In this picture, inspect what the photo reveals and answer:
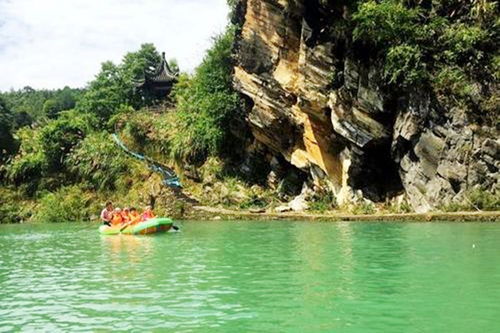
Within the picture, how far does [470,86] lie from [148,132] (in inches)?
788

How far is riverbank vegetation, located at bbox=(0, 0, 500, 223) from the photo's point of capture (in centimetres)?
2169

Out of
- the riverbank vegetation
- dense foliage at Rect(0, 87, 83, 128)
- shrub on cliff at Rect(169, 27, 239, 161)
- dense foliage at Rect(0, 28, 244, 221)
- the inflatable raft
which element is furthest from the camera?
dense foliage at Rect(0, 87, 83, 128)

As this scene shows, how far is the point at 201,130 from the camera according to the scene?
31.4 m

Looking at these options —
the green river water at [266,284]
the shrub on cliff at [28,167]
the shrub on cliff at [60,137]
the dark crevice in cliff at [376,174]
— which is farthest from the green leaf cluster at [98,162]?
the green river water at [266,284]

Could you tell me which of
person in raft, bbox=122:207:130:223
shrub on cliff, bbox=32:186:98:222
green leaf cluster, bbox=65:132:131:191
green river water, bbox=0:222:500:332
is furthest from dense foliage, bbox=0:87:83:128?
green river water, bbox=0:222:500:332

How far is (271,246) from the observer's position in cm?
1468

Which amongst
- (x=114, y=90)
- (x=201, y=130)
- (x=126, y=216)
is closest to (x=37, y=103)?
(x=114, y=90)

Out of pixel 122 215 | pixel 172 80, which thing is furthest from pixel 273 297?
pixel 172 80

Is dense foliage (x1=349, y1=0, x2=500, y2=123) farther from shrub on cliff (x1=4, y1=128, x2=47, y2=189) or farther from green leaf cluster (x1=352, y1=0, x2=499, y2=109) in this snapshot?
shrub on cliff (x1=4, y1=128, x2=47, y2=189)

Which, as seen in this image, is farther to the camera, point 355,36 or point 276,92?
point 276,92

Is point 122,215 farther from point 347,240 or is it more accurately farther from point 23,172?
point 23,172

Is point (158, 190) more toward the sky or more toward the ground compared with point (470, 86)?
more toward the ground

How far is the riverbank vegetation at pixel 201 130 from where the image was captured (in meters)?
21.7

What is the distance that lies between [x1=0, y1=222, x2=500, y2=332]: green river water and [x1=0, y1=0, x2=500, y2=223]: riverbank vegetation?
710cm
